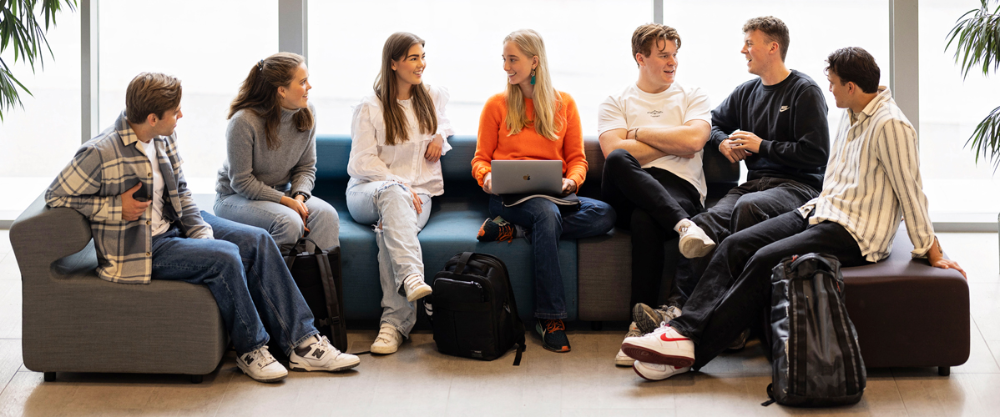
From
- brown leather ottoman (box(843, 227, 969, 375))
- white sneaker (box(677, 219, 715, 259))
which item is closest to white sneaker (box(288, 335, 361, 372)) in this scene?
white sneaker (box(677, 219, 715, 259))

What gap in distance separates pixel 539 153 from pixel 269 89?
1136 millimetres

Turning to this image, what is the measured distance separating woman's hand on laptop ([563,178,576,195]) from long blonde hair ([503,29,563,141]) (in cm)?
22

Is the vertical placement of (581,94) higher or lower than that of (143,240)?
higher

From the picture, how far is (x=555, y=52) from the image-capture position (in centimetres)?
474

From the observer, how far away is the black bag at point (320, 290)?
9.84 feet

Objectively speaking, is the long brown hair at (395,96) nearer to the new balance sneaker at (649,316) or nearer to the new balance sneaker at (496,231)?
the new balance sneaker at (496,231)

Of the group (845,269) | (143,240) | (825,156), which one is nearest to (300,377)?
(143,240)

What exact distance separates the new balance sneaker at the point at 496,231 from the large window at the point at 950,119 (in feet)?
9.51

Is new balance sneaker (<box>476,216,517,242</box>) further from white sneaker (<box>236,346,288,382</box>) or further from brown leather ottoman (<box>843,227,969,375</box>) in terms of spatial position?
brown leather ottoman (<box>843,227,969,375</box>)

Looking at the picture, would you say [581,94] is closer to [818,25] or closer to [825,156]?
[818,25]

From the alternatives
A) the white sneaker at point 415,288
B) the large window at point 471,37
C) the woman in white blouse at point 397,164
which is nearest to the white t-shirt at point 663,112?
the woman in white blouse at point 397,164

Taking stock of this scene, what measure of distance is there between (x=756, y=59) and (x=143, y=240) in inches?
96.1

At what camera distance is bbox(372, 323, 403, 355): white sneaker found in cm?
302

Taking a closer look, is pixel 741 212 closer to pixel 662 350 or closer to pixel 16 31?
pixel 662 350
